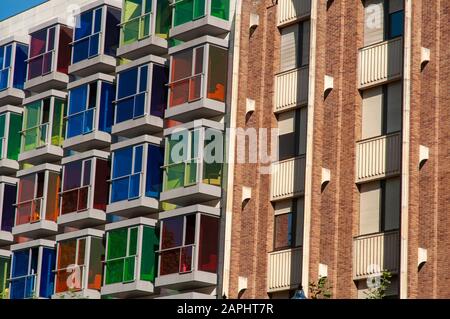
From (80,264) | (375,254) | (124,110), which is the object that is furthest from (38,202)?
(375,254)

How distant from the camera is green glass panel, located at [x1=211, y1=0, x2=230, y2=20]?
150 ft

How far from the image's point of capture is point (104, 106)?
161 ft

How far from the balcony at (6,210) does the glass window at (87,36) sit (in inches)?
257

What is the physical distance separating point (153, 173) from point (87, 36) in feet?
27.8

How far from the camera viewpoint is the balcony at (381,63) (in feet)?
128

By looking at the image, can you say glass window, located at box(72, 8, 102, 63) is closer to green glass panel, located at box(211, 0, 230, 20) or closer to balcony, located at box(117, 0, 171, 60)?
balcony, located at box(117, 0, 171, 60)

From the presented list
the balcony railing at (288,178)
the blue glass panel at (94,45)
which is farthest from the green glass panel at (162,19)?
the balcony railing at (288,178)

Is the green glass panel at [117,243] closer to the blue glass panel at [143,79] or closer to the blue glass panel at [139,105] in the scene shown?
the blue glass panel at [139,105]

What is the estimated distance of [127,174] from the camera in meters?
46.8

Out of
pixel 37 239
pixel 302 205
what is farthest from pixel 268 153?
pixel 37 239

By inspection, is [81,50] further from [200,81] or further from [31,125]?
[200,81]

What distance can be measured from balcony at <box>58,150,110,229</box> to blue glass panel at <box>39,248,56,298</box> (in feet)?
4.98

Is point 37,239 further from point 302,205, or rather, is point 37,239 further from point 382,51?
point 382,51

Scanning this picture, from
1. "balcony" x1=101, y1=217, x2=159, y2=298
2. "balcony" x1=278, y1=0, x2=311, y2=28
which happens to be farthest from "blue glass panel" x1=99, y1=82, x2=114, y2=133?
"balcony" x1=278, y1=0, x2=311, y2=28
